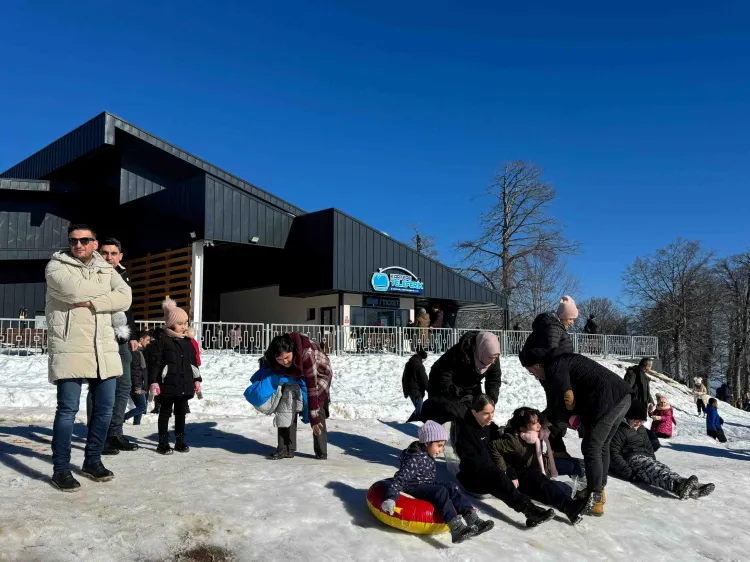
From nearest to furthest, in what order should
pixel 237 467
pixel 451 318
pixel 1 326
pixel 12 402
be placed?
pixel 237 467 < pixel 12 402 < pixel 1 326 < pixel 451 318

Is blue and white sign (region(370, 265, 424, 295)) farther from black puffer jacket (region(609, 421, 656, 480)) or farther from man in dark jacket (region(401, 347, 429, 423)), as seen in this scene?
black puffer jacket (region(609, 421, 656, 480))

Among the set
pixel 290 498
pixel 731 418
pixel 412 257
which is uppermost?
pixel 412 257

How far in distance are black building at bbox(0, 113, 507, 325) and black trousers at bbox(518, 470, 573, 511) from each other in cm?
1683

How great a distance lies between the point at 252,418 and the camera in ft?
33.0

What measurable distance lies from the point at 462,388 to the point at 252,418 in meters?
4.72

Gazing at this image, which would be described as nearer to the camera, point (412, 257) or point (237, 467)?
point (237, 467)

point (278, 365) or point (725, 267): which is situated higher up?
point (725, 267)

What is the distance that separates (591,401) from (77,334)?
4367mm

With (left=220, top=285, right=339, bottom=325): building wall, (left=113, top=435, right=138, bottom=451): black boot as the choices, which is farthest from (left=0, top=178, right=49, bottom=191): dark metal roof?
(left=113, top=435, right=138, bottom=451): black boot

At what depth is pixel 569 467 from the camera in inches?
271

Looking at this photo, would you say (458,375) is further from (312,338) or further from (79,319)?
(312,338)

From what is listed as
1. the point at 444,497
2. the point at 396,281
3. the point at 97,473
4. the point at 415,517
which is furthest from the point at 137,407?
the point at 396,281

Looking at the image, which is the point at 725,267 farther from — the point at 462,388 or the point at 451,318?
the point at 462,388

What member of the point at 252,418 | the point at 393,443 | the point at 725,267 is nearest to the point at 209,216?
the point at 252,418
